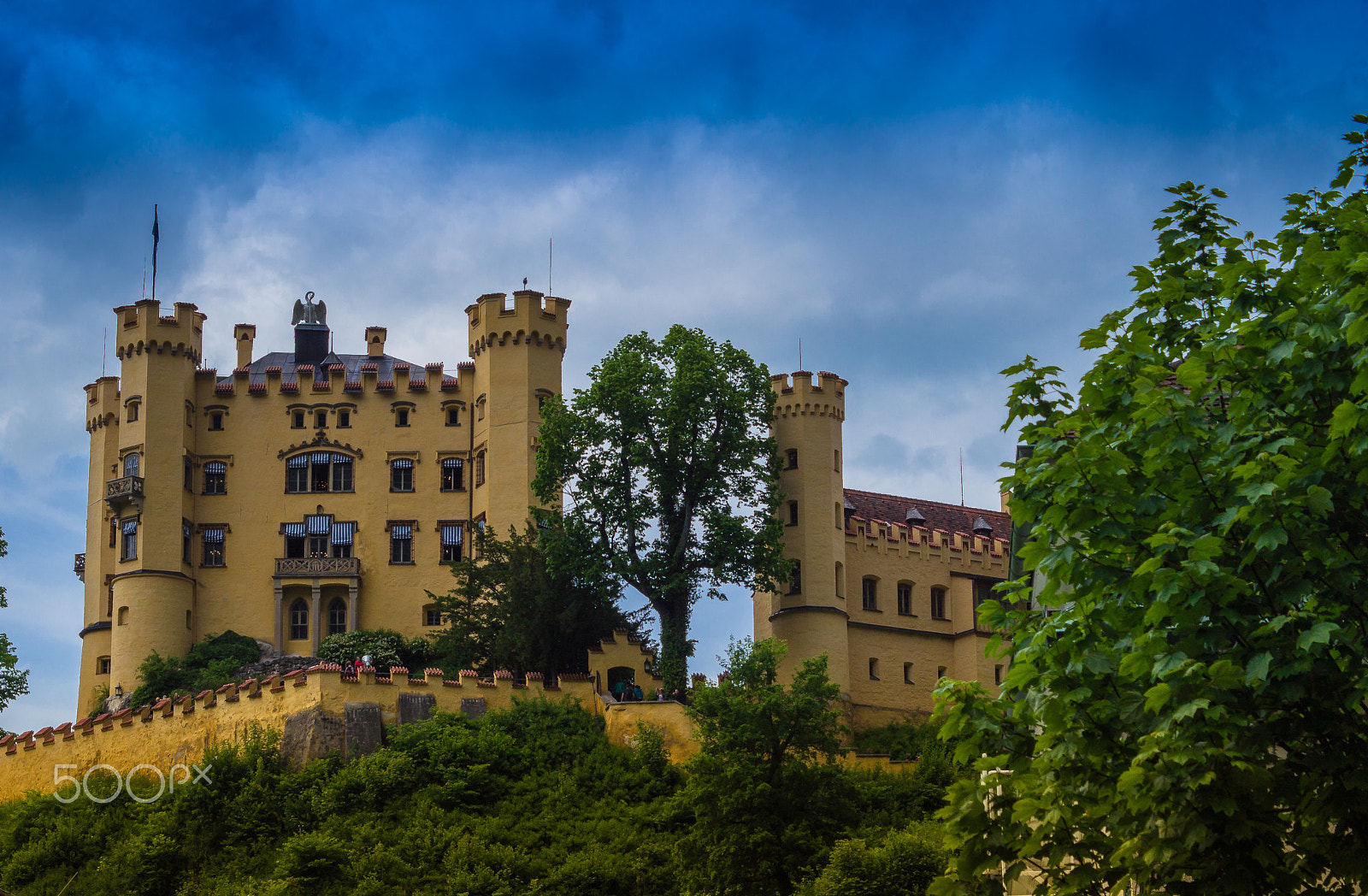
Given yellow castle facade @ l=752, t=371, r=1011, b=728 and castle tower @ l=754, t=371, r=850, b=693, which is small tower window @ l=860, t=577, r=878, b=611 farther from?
castle tower @ l=754, t=371, r=850, b=693

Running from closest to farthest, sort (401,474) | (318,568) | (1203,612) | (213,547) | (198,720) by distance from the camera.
→ (1203,612) < (198,720) < (318,568) < (213,547) < (401,474)

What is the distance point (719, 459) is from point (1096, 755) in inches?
1529

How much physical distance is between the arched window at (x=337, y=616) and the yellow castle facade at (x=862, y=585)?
16131mm

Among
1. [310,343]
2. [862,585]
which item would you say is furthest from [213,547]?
[862,585]

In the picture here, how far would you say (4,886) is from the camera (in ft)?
131

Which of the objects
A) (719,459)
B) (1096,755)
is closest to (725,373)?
(719,459)

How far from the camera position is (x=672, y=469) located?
179 ft

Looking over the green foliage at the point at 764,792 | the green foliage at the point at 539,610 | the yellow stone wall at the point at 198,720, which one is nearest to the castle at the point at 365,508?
the green foliage at the point at 539,610

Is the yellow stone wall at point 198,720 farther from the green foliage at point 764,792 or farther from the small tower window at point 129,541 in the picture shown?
the small tower window at point 129,541

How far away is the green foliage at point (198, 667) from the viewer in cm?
5831

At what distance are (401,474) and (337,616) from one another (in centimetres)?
603

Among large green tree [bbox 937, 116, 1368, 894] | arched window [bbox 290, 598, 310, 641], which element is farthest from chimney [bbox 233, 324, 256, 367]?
large green tree [bbox 937, 116, 1368, 894]

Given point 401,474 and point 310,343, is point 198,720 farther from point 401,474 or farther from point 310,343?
point 310,343

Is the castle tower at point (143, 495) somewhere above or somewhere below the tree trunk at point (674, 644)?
above
